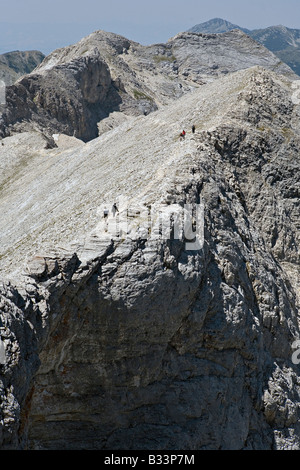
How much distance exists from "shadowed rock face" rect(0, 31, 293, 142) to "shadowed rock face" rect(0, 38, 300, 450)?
55028 millimetres

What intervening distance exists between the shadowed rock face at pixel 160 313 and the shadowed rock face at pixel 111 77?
181ft

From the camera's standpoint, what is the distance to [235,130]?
1948 inches

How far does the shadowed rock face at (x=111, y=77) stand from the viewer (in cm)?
10075

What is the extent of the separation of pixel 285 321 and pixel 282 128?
23811 mm

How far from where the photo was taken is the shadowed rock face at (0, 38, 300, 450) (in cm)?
2795

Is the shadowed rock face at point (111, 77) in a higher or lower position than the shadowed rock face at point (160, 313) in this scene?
higher

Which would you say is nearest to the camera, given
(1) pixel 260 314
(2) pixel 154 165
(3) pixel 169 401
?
(3) pixel 169 401

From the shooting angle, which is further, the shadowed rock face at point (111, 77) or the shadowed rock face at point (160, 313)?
the shadowed rock face at point (111, 77)

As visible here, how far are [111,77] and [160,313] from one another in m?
121

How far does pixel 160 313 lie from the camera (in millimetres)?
30938

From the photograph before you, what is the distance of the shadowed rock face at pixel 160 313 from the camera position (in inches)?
1101

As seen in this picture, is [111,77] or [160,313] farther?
[111,77]
